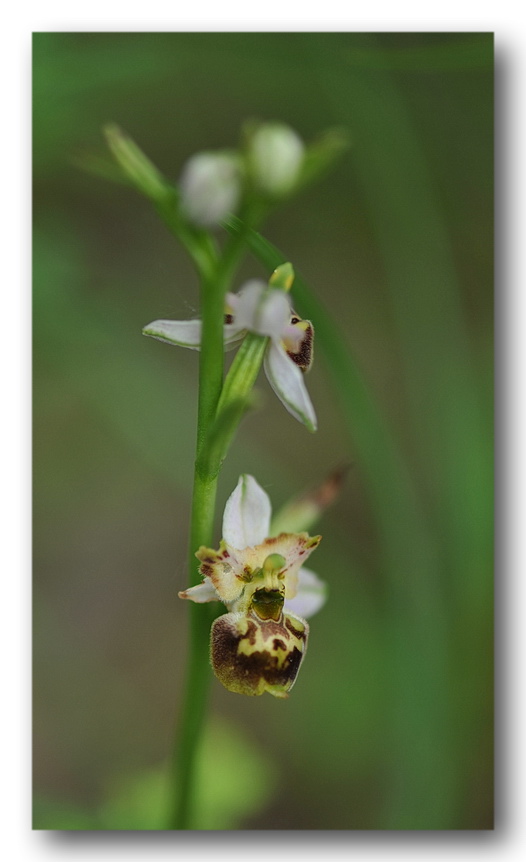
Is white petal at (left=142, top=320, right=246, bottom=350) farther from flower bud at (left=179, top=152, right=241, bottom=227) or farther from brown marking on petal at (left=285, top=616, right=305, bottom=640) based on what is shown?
brown marking on petal at (left=285, top=616, right=305, bottom=640)

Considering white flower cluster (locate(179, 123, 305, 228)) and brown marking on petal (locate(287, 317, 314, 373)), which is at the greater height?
white flower cluster (locate(179, 123, 305, 228))

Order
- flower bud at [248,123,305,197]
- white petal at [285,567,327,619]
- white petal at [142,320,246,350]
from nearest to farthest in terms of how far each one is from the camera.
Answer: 1. flower bud at [248,123,305,197]
2. white petal at [142,320,246,350]
3. white petal at [285,567,327,619]

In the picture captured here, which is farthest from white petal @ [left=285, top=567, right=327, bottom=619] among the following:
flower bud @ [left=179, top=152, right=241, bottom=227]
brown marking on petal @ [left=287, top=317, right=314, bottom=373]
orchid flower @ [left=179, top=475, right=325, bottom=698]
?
flower bud @ [left=179, top=152, right=241, bottom=227]

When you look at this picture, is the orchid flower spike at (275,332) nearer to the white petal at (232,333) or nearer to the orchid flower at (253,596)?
the white petal at (232,333)

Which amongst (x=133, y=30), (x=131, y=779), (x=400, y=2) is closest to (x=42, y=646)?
(x=131, y=779)

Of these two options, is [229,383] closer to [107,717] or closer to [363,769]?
[107,717]

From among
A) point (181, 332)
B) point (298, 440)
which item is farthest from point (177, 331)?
point (298, 440)

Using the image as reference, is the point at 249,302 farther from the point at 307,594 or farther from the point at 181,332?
the point at 307,594

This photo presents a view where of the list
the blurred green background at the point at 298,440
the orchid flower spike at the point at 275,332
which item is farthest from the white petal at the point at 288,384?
the blurred green background at the point at 298,440
